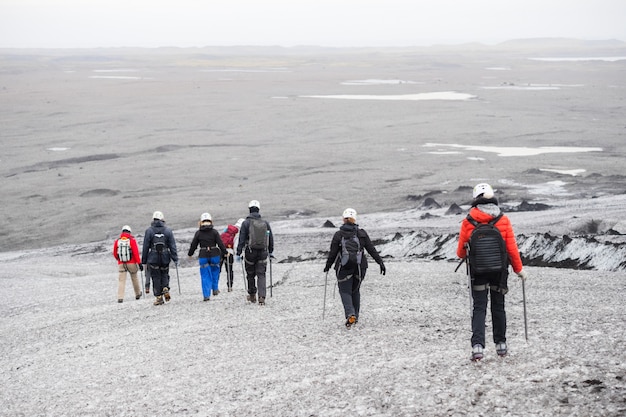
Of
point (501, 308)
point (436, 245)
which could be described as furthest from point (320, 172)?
point (501, 308)

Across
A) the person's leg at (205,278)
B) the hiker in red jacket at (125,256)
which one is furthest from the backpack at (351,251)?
the hiker in red jacket at (125,256)

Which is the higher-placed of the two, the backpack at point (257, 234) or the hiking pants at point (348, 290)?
the backpack at point (257, 234)

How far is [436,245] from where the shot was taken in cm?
1923

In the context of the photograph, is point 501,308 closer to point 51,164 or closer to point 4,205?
point 4,205

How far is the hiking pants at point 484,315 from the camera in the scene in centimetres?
873

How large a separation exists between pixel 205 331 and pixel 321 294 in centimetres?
288

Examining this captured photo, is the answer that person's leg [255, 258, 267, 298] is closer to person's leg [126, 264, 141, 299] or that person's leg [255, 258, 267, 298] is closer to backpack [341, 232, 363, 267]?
backpack [341, 232, 363, 267]

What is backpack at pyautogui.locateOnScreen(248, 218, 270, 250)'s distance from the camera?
13086mm

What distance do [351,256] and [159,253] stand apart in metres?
4.73

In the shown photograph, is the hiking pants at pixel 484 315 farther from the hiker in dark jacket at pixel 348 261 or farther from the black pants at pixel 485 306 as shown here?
the hiker in dark jacket at pixel 348 261

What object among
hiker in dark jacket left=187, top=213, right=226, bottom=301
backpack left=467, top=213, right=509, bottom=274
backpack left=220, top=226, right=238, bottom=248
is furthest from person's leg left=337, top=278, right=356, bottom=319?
backpack left=220, top=226, right=238, bottom=248

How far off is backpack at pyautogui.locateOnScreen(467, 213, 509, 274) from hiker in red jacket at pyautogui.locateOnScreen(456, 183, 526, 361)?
0.22 ft

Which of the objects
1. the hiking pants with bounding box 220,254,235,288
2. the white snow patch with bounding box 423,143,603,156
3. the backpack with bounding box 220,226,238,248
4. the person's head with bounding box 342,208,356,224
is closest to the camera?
the person's head with bounding box 342,208,356,224

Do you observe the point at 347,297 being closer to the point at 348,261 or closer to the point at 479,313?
the point at 348,261
